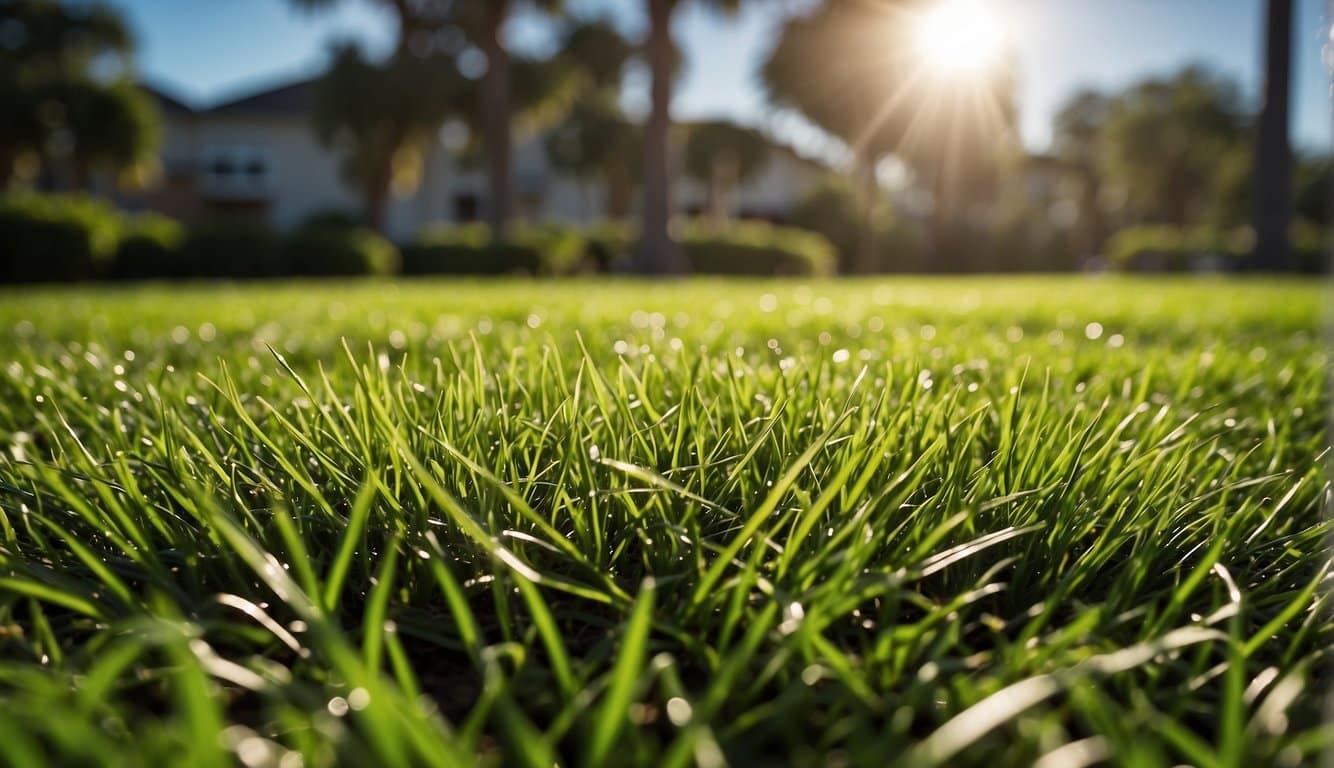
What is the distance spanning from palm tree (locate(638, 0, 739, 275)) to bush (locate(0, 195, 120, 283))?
9859 mm

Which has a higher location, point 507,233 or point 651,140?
point 651,140

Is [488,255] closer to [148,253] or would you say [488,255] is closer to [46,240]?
[148,253]

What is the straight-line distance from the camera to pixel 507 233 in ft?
72.3

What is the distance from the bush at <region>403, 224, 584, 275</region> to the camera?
778 inches

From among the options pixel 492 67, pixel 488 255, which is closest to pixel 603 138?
pixel 492 67

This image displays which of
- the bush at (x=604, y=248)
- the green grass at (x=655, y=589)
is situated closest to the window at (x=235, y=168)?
the bush at (x=604, y=248)

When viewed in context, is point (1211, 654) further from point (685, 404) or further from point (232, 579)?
point (232, 579)

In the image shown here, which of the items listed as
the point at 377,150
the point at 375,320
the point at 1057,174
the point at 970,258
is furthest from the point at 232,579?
the point at 1057,174

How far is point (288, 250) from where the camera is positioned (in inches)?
724

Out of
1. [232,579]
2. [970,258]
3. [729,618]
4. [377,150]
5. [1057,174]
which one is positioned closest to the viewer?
[729,618]

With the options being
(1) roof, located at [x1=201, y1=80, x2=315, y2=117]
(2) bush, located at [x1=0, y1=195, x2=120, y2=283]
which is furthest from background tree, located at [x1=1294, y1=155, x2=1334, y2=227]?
(2) bush, located at [x1=0, y1=195, x2=120, y2=283]

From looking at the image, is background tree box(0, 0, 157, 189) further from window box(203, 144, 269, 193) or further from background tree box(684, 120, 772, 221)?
background tree box(684, 120, 772, 221)

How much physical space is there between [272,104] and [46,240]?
34544mm

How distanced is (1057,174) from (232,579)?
248ft
